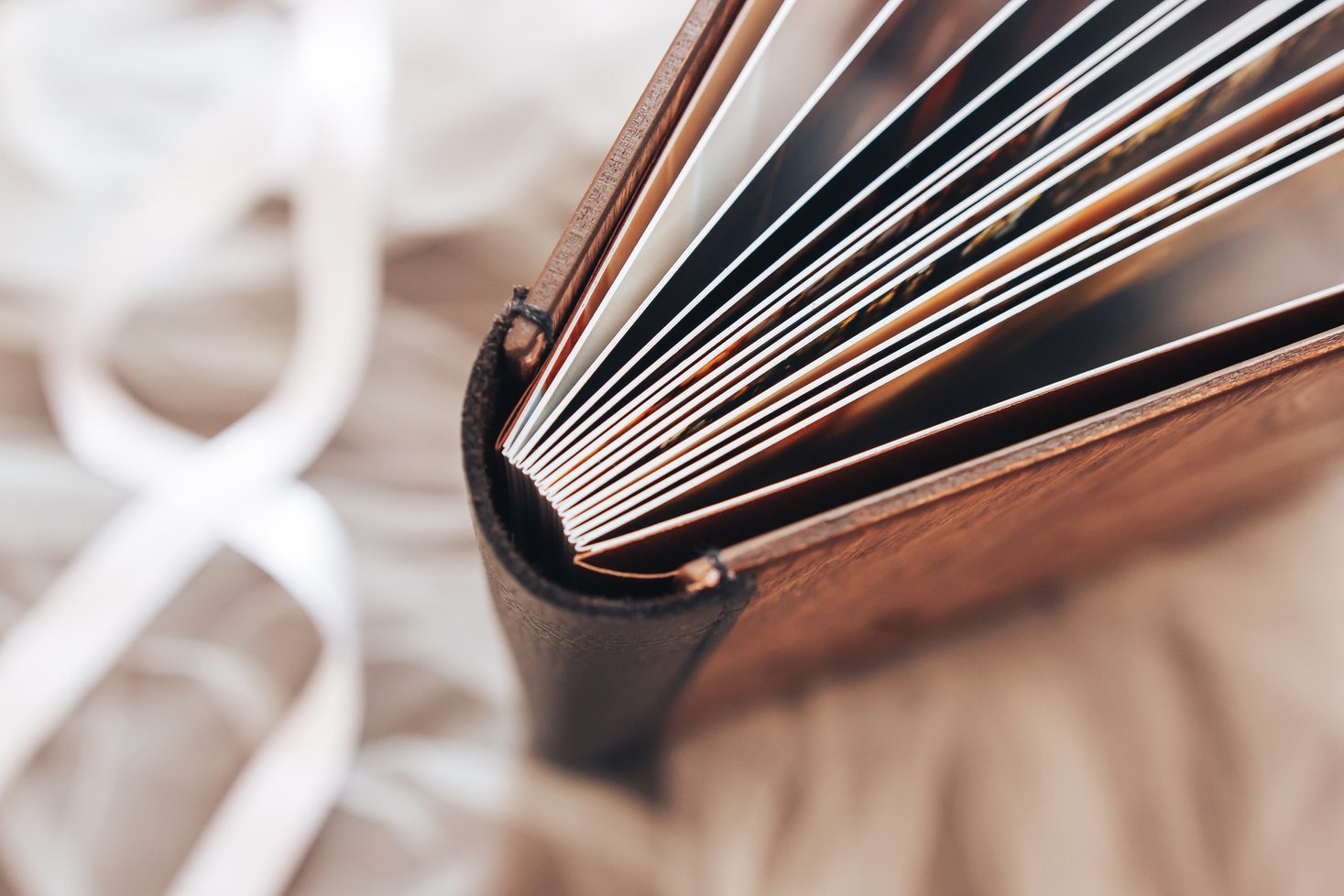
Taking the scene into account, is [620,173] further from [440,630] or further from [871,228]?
[440,630]

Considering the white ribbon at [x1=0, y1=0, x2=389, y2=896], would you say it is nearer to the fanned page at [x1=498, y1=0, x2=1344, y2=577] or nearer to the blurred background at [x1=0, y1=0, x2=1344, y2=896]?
the blurred background at [x1=0, y1=0, x2=1344, y2=896]

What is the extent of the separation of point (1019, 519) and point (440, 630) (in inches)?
14.4

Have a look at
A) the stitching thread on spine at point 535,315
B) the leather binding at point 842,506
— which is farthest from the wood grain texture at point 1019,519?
the stitching thread on spine at point 535,315

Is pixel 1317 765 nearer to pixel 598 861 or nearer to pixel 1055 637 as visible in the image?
pixel 1055 637

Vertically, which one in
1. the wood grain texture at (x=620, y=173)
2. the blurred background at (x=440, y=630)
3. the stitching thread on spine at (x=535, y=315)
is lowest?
the blurred background at (x=440, y=630)

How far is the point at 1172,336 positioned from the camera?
406mm

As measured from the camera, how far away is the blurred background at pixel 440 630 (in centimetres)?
57

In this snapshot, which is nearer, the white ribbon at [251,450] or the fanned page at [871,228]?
the fanned page at [871,228]

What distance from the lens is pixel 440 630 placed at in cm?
62

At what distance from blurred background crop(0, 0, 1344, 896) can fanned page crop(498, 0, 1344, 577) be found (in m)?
0.27

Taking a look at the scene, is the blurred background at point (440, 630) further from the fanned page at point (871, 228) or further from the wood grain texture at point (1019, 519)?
the fanned page at point (871, 228)

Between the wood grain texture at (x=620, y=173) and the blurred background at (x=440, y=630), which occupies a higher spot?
the wood grain texture at (x=620, y=173)

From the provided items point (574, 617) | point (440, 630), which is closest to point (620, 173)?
point (574, 617)

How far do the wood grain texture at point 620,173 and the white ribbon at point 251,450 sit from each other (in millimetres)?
318
